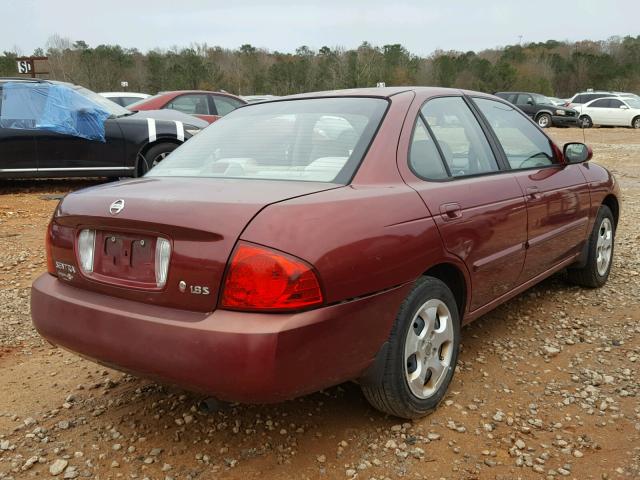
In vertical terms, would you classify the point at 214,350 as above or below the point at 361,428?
above

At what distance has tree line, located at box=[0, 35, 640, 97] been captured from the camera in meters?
47.1

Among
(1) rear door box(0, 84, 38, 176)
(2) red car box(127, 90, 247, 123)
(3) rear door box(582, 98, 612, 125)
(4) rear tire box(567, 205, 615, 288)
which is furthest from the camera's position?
(3) rear door box(582, 98, 612, 125)

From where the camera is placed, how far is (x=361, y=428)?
2543 mm

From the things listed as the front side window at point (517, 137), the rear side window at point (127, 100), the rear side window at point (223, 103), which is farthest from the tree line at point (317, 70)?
the front side window at point (517, 137)

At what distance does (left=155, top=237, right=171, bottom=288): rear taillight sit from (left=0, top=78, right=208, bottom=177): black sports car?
5.46m

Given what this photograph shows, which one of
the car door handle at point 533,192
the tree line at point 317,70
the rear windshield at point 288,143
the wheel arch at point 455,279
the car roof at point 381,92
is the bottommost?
the wheel arch at point 455,279

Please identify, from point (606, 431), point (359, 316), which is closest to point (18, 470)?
point (359, 316)

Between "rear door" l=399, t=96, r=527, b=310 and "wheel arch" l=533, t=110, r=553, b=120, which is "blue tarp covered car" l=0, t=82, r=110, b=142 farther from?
"wheel arch" l=533, t=110, r=553, b=120

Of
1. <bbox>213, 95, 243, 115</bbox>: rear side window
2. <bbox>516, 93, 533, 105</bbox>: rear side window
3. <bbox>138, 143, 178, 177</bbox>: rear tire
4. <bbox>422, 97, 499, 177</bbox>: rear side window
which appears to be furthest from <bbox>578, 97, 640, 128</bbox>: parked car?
<bbox>422, 97, 499, 177</bbox>: rear side window

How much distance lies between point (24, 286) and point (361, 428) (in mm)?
3283

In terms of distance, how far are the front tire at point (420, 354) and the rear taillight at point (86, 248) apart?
1.24 m

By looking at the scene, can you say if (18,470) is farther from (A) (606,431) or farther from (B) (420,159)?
(A) (606,431)

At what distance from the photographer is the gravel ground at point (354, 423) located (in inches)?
90.7

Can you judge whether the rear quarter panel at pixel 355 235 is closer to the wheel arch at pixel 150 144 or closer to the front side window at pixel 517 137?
the front side window at pixel 517 137
